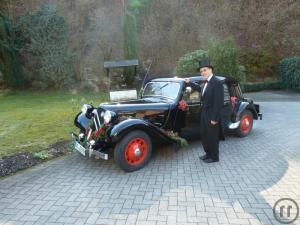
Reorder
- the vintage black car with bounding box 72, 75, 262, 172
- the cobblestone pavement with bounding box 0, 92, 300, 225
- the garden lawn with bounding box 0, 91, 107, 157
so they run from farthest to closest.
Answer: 1. the garden lawn with bounding box 0, 91, 107, 157
2. the vintage black car with bounding box 72, 75, 262, 172
3. the cobblestone pavement with bounding box 0, 92, 300, 225

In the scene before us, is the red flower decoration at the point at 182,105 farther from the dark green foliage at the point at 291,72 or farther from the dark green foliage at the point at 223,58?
the dark green foliage at the point at 291,72

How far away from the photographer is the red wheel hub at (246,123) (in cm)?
Result: 734

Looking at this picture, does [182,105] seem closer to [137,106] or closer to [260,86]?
[137,106]

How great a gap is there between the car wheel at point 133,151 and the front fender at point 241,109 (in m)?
2.67

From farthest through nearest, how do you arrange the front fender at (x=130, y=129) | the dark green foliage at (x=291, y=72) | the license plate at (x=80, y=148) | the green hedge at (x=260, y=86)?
the green hedge at (x=260, y=86) < the dark green foliage at (x=291, y=72) < the license plate at (x=80, y=148) < the front fender at (x=130, y=129)

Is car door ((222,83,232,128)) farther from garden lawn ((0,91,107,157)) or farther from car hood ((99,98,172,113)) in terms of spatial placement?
garden lawn ((0,91,107,157))

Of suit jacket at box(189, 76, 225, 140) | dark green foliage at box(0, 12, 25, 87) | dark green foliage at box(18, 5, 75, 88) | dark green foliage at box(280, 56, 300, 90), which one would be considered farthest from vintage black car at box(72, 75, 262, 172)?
dark green foliage at box(0, 12, 25, 87)

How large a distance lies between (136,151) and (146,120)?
701 millimetres

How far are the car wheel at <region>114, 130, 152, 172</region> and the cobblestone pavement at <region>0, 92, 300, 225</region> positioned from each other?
0.15 m

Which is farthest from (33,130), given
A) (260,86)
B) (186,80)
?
(260,86)

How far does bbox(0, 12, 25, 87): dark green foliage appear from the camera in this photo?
16.9 meters

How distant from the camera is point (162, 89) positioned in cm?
638

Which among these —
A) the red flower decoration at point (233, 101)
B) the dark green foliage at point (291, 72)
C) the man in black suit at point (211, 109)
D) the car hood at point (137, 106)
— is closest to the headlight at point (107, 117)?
the car hood at point (137, 106)

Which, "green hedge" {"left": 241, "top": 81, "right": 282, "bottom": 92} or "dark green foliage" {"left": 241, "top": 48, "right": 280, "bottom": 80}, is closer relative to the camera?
"green hedge" {"left": 241, "top": 81, "right": 282, "bottom": 92}
